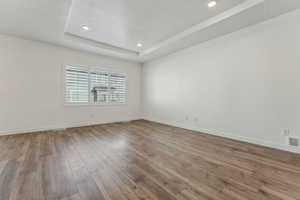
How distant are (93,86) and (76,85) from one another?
60cm

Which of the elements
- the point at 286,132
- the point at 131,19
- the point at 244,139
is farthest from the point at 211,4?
the point at 244,139

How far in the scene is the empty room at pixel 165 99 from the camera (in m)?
1.63

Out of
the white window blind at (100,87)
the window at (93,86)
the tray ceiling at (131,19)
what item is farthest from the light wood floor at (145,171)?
the tray ceiling at (131,19)

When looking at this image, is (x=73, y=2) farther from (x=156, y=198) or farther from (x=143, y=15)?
(x=156, y=198)

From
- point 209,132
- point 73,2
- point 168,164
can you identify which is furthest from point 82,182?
point 209,132

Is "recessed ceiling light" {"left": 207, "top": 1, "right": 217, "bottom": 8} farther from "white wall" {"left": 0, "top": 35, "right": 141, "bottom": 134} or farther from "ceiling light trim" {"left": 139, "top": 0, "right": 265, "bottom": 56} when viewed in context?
"white wall" {"left": 0, "top": 35, "right": 141, "bottom": 134}

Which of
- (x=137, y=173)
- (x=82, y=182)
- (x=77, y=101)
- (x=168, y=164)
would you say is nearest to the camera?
(x=82, y=182)

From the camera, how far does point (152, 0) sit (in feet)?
7.73

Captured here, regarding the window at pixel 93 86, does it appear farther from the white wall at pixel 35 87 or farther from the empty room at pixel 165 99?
the white wall at pixel 35 87

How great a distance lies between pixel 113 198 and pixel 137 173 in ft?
1.66

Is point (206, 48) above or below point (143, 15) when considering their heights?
below

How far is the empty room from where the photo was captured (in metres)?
1.63

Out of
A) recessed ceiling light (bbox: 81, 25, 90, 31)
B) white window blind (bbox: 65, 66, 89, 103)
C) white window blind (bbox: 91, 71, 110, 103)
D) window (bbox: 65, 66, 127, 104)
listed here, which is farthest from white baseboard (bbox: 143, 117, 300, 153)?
recessed ceiling light (bbox: 81, 25, 90, 31)

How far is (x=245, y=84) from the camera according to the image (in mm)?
3109
